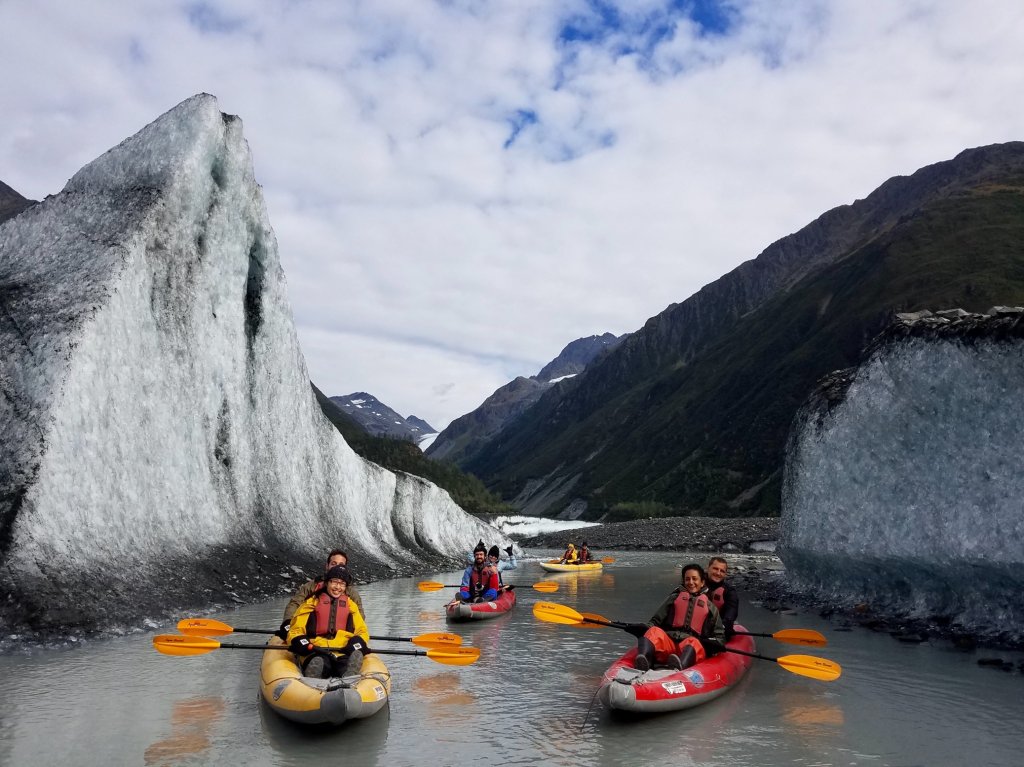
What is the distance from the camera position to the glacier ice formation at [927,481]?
15.7 m

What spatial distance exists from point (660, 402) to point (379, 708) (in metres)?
154

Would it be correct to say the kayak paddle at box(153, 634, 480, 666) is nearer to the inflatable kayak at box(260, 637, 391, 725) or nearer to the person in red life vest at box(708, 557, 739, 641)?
the inflatable kayak at box(260, 637, 391, 725)

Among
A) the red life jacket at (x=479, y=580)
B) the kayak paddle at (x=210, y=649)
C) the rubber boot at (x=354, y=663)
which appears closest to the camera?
the rubber boot at (x=354, y=663)

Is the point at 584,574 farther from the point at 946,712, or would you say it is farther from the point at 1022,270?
the point at 1022,270

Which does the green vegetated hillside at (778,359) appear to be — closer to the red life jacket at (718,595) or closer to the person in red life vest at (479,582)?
the person in red life vest at (479,582)

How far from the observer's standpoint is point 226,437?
25.1 m

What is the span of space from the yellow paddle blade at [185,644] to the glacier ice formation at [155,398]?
506cm

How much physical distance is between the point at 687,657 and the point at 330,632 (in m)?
5.00

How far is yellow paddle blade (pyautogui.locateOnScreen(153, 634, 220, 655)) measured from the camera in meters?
10.7

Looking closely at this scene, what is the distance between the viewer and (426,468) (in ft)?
305

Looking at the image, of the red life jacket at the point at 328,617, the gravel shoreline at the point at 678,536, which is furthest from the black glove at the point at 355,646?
the gravel shoreline at the point at 678,536

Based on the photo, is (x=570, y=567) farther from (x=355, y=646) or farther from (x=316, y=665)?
(x=316, y=665)

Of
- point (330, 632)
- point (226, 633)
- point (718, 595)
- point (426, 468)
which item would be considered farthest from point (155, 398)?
point (426, 468)

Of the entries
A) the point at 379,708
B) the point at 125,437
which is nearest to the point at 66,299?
the point at 125,437
